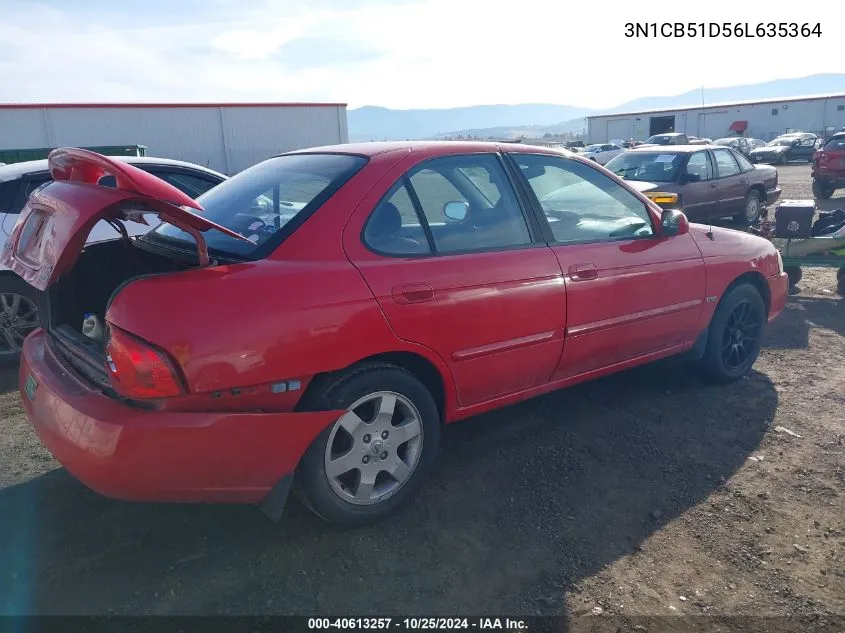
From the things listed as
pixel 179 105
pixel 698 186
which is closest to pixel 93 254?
pixel 698 186

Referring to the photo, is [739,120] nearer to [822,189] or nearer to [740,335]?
[822,189]

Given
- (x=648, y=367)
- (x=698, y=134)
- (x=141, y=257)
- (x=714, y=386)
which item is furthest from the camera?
(x=698, y=134)

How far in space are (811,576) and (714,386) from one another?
2088 mm

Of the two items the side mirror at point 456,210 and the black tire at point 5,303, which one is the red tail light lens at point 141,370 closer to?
the side mirror at point 456,210

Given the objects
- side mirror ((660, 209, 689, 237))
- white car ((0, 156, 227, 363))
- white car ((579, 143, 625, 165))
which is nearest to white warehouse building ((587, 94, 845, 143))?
white car ((579, 143, 625, 165))

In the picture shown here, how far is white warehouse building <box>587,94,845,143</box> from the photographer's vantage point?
46688mm

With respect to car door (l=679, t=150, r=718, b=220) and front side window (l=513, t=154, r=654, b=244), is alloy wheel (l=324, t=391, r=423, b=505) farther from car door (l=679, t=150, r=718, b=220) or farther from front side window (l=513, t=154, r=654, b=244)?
car door (l=679, t=150, r=718, b=220)

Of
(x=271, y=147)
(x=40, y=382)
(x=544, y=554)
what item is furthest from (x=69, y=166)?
(x=271, y=147)

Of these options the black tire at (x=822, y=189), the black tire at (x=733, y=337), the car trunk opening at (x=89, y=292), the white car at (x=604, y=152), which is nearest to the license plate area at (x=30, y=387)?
the car trunk opening at (x=89, y=292)

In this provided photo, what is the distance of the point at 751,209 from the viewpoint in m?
11.9

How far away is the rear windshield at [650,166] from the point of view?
406 inches

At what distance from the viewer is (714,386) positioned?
4625mm

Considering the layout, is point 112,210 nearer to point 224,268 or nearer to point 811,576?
point 224,268

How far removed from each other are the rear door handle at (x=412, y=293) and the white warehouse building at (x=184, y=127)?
1015 inches
